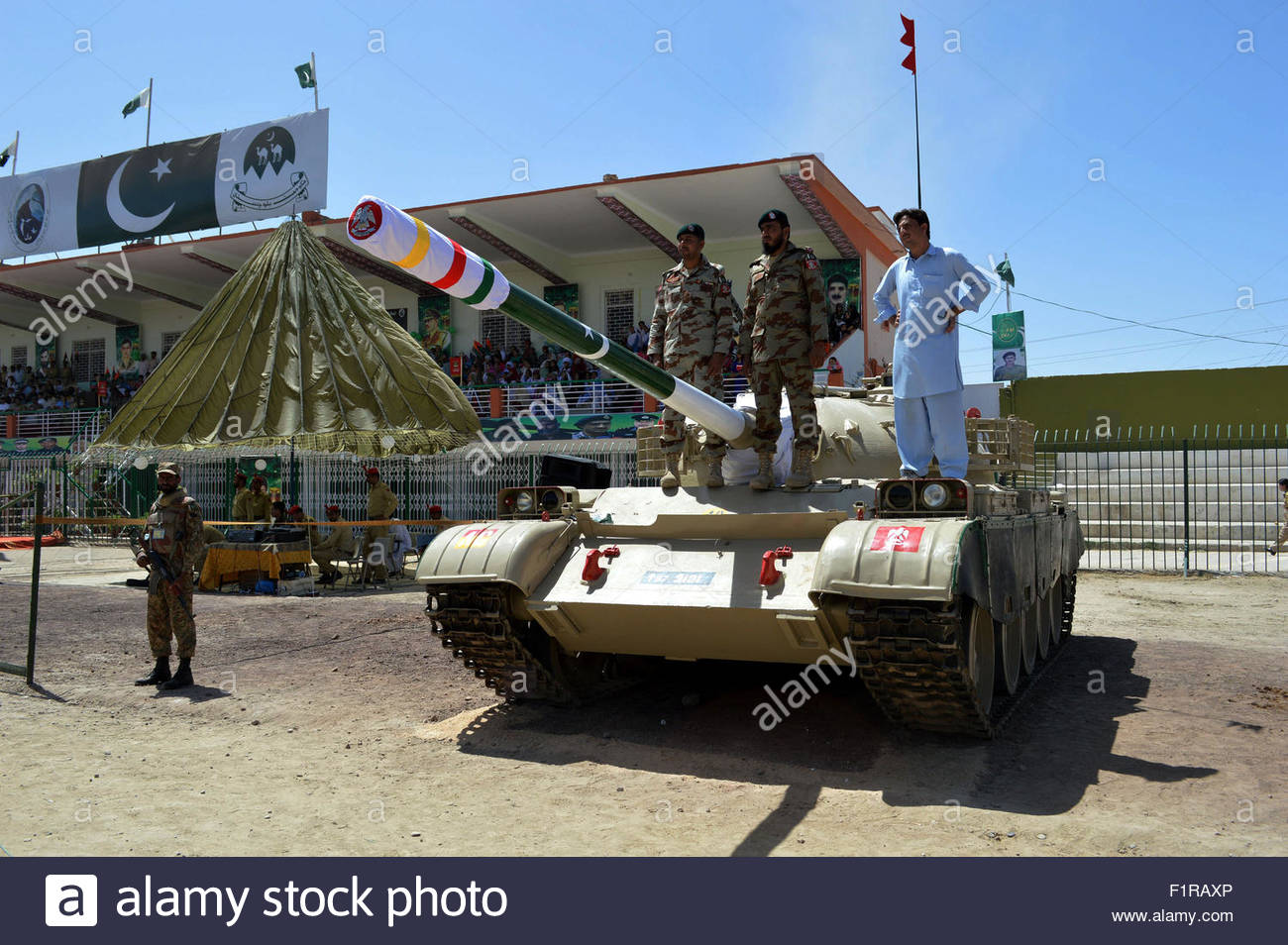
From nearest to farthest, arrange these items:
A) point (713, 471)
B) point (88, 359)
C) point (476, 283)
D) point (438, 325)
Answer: point (476, 283), point (713, 471), point (438, 325), point (88, 359)

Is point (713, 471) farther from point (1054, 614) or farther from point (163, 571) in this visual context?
point (1054, 614)

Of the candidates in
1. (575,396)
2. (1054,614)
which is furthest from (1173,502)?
(575,396)

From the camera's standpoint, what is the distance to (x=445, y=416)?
1612 cm

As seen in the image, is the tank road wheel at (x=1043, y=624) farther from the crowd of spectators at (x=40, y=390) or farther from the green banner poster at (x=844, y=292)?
the crowd of spectators at (x=40, y=390)

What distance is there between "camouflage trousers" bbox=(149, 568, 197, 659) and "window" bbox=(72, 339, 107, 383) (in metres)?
26.3

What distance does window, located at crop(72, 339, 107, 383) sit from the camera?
30750 mm

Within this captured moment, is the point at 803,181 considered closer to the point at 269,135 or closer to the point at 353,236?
the point at 269,135

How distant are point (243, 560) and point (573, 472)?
782cm

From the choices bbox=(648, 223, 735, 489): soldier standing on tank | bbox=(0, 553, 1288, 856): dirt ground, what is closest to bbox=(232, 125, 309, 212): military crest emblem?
bbox=(0, 553, 1288, 856): dirt ground

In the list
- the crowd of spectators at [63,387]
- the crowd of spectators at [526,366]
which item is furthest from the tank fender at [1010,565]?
the crowd of spectators at [63,387]

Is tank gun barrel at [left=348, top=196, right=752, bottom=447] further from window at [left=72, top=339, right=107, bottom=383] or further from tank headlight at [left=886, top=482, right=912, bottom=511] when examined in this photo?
window at [left=72, top=339, right=107, bottom=383]

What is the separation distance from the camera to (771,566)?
5.57 meters

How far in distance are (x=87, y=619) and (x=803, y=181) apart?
13312mm

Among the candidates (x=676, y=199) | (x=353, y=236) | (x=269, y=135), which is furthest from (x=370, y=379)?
(x=353, y=236)
